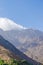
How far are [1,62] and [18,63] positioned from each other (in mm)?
2329

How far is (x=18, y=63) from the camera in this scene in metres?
31.1

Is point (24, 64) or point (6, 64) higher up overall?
point (24, 64)

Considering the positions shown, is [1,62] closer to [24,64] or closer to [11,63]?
[11,63]

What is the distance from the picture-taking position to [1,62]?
3009cm

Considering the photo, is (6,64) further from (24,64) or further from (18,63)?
(24,64)

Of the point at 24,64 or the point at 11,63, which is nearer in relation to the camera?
the point at 11,63

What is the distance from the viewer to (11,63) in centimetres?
3056

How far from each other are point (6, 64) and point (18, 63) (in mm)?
2282

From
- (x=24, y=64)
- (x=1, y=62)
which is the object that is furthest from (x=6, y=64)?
(x=24, y=64)

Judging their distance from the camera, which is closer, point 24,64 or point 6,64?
point 6,64

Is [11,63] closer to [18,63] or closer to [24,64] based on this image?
[18,63]

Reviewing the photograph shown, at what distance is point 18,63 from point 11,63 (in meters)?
1.02

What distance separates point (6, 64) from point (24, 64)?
15.9 feet

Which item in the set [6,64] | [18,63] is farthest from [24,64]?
[6,64]
